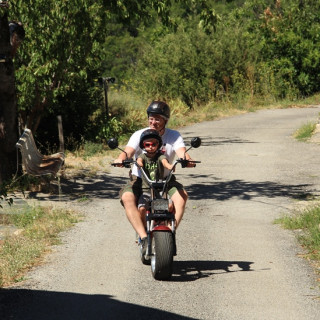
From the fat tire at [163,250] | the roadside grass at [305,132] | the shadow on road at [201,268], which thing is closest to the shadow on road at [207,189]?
the shadow on road at [201,268]

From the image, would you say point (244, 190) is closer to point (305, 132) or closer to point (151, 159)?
point (151, 159)

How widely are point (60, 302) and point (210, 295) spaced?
4.40ft

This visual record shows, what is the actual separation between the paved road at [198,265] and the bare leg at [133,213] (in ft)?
1.50

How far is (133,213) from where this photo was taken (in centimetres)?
768

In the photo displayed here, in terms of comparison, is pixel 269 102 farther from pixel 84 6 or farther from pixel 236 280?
pixel 236 280

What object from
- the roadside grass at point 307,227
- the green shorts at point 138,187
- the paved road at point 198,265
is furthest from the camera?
the roadside grass at point 307,227

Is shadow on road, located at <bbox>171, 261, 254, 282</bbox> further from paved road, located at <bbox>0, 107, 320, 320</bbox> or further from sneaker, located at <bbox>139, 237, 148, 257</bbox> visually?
sneaker, located at <bbox>139, 237, 148, 257</bbox>

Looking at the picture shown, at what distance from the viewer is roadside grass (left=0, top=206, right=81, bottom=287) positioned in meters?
7.96

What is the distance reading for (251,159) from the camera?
683 inches

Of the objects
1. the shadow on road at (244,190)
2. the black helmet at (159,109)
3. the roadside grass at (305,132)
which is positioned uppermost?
the black helmet at (159,109)

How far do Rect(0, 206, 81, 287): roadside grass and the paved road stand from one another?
7.2 inches

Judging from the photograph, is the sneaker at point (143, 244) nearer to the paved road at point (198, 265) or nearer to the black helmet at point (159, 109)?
the paved road at point (198, 265)

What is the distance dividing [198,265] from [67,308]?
2087 mm

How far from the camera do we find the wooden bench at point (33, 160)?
12.2 meters
